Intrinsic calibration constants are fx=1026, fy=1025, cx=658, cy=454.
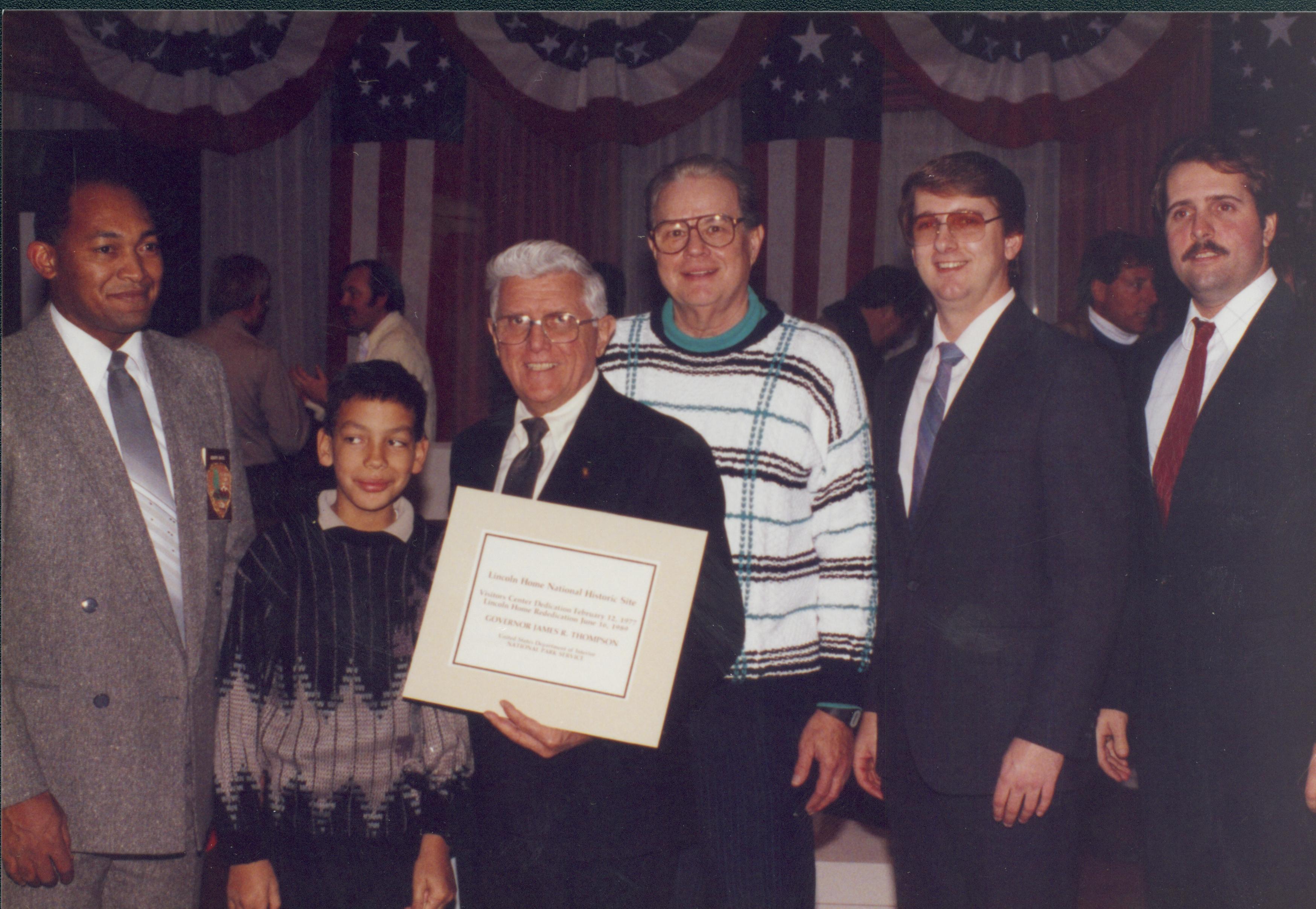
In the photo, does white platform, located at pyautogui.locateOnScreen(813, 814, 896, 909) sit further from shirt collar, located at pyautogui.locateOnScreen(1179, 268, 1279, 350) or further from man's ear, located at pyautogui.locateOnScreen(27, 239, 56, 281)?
man's ear, located at pyautogui.locateOnScreen(27, 239, 56, 281)

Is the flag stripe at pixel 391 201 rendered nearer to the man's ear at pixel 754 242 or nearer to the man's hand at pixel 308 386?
the man's hand at pixel 308 386

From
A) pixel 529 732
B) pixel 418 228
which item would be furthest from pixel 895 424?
pixel 418 228

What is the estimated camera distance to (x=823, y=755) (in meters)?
2.07

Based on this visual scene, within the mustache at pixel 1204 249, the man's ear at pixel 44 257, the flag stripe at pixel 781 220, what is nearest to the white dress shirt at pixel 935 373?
the mustache at pixel 1204 249

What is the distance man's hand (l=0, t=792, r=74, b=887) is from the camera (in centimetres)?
181

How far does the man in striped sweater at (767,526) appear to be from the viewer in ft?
6.66

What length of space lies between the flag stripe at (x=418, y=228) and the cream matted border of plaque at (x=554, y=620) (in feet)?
13.4

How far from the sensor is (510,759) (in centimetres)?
180

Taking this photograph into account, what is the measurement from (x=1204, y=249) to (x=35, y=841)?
2.41 meters

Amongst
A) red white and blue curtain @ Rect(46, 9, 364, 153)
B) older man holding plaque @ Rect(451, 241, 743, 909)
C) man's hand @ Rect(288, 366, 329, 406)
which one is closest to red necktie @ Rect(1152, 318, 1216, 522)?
older man holding plaque @ Rect(451, 241, 743, 909)

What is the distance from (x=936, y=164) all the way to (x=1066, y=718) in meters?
1.07

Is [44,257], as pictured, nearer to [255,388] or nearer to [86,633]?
[86,633]

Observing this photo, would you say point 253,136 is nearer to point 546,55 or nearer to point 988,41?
point 546,55

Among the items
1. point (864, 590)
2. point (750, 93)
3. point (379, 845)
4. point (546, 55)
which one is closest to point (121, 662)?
point (379, 845)
